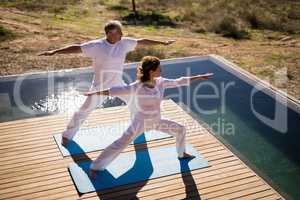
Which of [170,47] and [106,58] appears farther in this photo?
→ [170,47]

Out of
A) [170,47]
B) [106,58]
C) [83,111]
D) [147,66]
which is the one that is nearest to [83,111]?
[83,111]

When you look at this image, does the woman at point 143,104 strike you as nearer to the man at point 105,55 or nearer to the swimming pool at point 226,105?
the man at point 105,55

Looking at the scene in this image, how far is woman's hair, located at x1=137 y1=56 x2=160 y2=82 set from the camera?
4.94 metres

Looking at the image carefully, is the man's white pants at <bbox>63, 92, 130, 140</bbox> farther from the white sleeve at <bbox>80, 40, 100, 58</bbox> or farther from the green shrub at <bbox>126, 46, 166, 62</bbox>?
the green shrub at <bbox>126, 46, 166, 62</bbox>

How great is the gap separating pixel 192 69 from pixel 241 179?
5.05m

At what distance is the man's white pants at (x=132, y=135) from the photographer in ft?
16.9

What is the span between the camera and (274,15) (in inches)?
712

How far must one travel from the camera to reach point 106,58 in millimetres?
5801

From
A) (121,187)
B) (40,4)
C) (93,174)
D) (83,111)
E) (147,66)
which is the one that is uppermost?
(40,4)

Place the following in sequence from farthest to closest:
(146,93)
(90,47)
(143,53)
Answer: (143,53)
(90,47)
(146,93)

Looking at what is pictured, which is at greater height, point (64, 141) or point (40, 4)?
point (40, 4)

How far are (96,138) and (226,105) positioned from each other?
127 inches

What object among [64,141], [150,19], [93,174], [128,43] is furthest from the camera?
[150,19]

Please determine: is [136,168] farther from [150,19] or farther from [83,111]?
[150,19]
